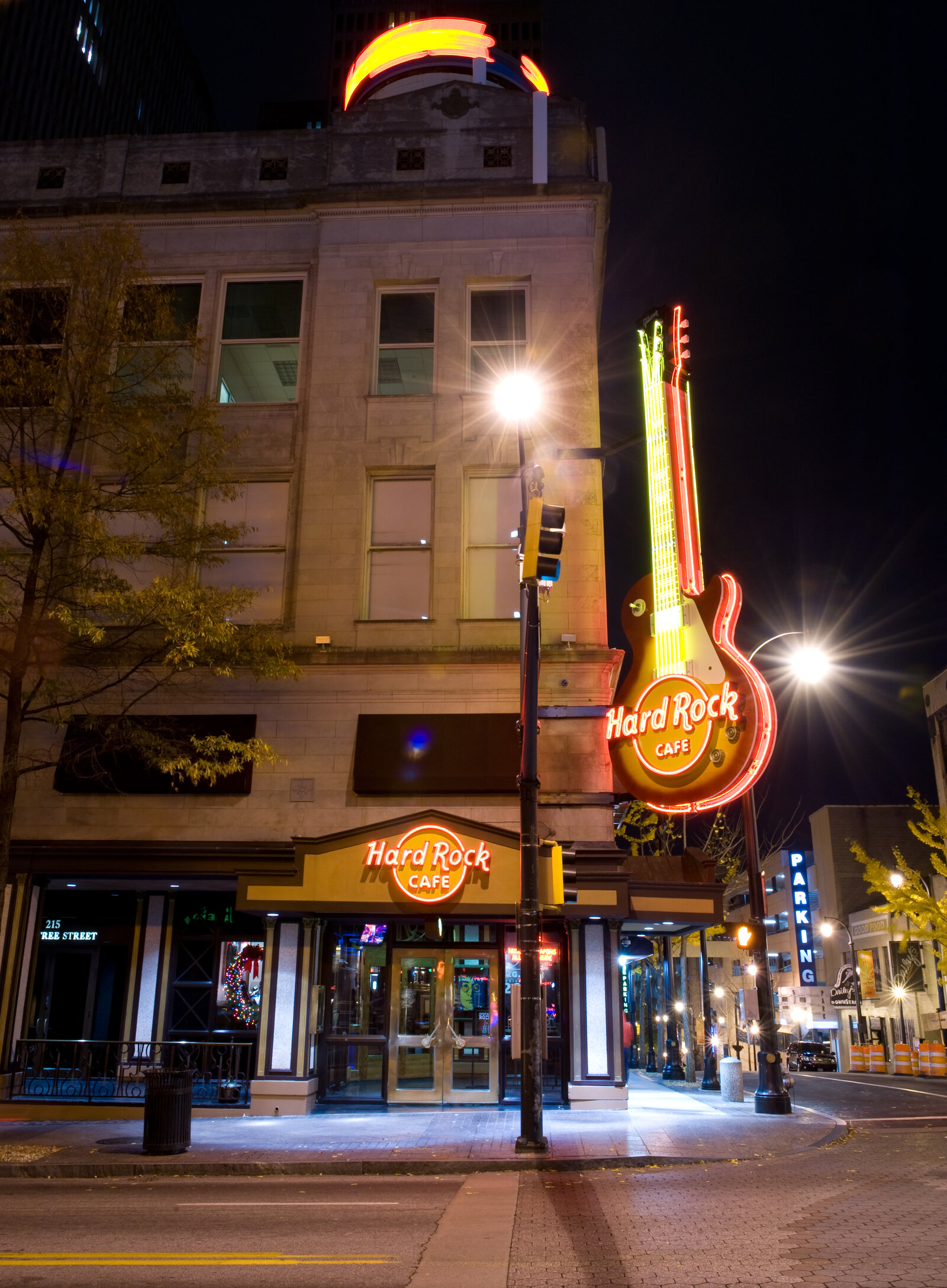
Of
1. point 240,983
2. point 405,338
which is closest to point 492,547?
point 405,338

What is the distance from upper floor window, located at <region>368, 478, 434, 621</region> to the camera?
2050 cm

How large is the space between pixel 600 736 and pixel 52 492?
10.3 meters

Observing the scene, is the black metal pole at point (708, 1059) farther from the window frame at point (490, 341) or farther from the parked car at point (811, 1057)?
the parked car at point (811, 1057)

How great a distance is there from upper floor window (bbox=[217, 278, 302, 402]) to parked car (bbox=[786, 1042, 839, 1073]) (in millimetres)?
38861

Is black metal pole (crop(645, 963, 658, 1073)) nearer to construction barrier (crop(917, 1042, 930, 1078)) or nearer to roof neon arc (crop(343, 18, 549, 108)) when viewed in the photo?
construction barrier (crop(917, 1042, 930, 1078))

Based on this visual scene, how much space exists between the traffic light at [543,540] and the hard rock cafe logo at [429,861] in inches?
217

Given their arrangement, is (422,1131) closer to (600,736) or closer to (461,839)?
(461,839)

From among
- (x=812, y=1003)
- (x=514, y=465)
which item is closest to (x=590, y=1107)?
(x=514, y=465)

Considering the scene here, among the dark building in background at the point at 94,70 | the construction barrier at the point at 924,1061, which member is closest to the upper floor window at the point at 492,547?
the construction barrier at the point at 924,1061

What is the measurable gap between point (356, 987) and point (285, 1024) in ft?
5.35

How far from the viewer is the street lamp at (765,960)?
18344 mm

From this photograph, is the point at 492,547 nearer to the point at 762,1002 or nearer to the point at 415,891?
the point at 415,891

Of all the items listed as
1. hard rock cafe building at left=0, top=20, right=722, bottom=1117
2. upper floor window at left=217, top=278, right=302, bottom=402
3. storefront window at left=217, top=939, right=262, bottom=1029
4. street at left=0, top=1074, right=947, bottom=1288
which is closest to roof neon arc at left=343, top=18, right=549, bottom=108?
hard rock cafe building at left=0, top=20, right=722, bottom=1117

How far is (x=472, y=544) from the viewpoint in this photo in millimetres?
20812
